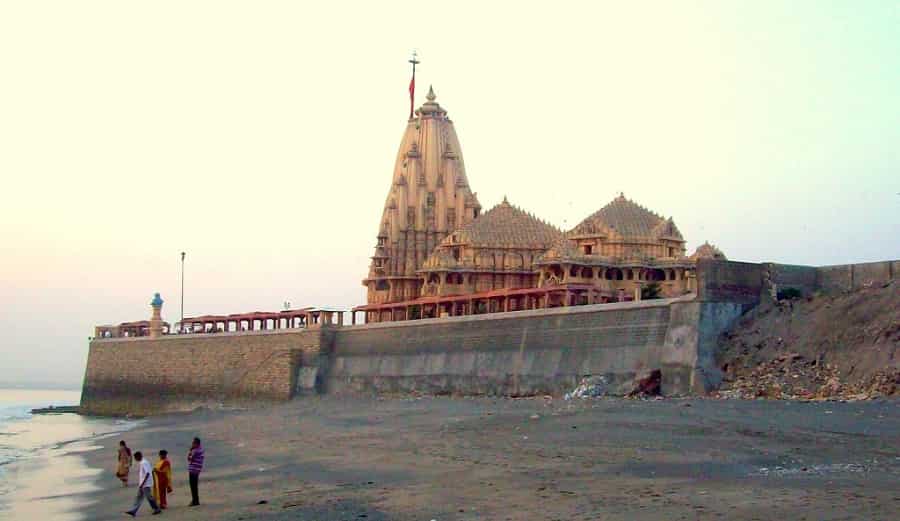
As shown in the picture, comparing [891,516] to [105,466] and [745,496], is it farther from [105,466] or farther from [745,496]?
[105,466]

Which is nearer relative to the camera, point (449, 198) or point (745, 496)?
point (745, 496)

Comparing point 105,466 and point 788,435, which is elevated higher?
point 788,435

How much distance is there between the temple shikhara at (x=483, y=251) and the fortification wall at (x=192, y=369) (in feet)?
18.7

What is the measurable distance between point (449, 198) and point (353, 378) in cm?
2742

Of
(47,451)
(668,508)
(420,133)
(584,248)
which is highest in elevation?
(420,133)

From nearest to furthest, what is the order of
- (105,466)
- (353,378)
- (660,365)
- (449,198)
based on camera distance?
(105,466), (660,365), (353,378), (449,198)

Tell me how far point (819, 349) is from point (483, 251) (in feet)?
125

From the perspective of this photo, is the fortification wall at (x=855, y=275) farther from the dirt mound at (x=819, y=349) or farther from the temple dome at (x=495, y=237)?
the temple dome at (x=495, y=237)

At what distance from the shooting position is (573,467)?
18.5m

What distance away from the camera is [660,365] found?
33.8 meters

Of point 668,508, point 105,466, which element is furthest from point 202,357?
point 668,508

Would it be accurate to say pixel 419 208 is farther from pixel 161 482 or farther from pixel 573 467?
pixel 573 467

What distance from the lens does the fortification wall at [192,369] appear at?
5503 cm

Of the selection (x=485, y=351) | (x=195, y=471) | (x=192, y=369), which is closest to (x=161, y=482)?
(x=195, y=471)
